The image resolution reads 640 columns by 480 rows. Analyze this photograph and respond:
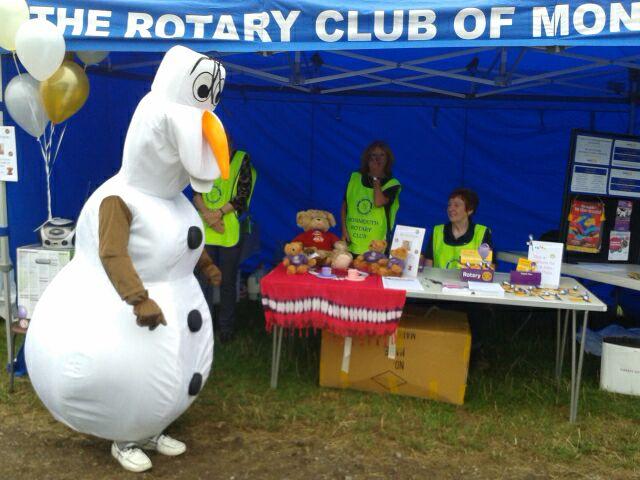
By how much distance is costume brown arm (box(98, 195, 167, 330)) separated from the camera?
7.63ft

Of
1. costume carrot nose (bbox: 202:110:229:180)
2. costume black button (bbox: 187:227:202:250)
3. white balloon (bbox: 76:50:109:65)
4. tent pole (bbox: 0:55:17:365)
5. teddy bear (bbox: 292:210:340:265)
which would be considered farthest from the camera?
teddy bear (bbox: 292:210:340:265)

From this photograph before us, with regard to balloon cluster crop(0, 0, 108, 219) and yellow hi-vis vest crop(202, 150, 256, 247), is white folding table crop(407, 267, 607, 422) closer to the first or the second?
yellow hi-vis vest crop(202, 150, 256, 247)

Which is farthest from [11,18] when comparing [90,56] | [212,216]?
[212,216]

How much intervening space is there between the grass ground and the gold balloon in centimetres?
164

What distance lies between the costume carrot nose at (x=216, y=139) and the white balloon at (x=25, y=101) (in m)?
1.45

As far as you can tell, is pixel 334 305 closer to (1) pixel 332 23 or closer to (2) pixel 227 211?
(2) pixel 227 211

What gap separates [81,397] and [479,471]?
1.82 meters

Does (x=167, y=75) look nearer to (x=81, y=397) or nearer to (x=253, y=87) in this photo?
(x=81, y=397)

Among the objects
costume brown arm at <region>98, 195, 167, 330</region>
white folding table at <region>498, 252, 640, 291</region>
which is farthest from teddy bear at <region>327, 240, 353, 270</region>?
costume brown arm at <region>98, 195, 167, 330</region>

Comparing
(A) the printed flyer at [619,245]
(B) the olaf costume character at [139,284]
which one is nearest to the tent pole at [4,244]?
(B) the olaf costume character at [139,284]

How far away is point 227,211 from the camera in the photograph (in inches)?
170

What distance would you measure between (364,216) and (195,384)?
2.21m

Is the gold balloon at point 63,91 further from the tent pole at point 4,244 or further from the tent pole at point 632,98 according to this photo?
the tent pole at point 632,98

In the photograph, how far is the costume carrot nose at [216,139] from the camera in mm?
2441
